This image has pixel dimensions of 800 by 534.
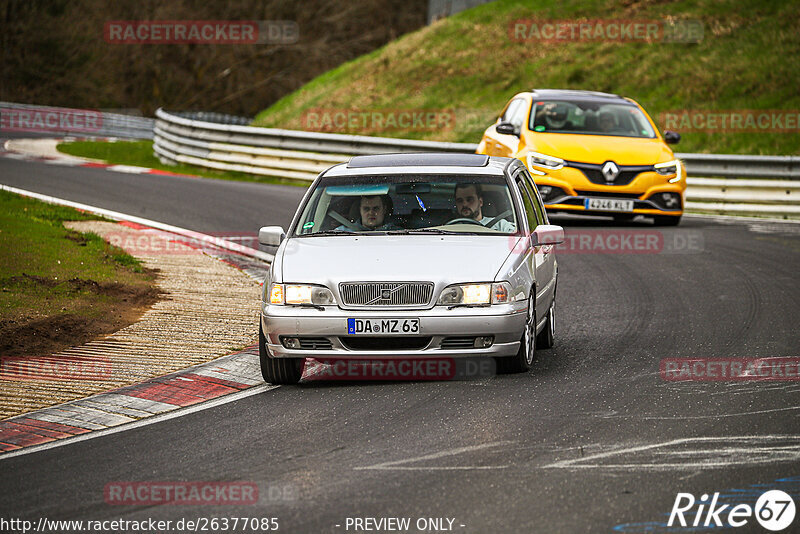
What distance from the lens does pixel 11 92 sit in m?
57.0

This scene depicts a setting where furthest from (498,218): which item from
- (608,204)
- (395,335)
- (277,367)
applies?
(608,204)

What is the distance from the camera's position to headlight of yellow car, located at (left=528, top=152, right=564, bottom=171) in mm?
17125

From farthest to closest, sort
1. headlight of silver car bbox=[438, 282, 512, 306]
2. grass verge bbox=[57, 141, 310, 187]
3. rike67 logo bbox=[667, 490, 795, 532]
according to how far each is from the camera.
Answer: grass verge bbox=[57, 141, 310, 187]
headlight of silver car bbox=[438, 282, 512, 306]
rike67 logo bbox=[667, 490, 795, 532]

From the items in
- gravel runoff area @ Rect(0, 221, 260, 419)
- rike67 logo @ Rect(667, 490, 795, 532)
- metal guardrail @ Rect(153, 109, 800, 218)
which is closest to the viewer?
rike67 logo @ Rect(667, 490, 795, 532)

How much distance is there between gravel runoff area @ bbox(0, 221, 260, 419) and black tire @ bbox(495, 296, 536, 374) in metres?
2.24

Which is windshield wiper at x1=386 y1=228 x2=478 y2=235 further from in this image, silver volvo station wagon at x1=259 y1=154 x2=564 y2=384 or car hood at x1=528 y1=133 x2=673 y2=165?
car hood at x1=528 y1=133 x2=673 y2=165

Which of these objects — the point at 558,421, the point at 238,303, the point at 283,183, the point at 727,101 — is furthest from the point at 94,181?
the point at 558,421

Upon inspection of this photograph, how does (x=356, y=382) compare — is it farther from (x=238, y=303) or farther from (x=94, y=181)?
(x=94, y=181)

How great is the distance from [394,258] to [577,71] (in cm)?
2482

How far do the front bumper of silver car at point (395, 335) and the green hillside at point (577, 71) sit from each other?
18371 mm

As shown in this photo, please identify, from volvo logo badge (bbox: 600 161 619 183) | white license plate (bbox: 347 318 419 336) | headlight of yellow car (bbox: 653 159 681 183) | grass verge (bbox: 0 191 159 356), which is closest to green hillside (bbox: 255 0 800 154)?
headlight of yellow car (bbox: 653 159 681 183)

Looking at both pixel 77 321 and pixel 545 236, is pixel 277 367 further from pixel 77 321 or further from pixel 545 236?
pixel 77 321

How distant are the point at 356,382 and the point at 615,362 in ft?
6.46

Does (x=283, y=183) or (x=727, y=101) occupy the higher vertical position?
(x=727, y=101)
